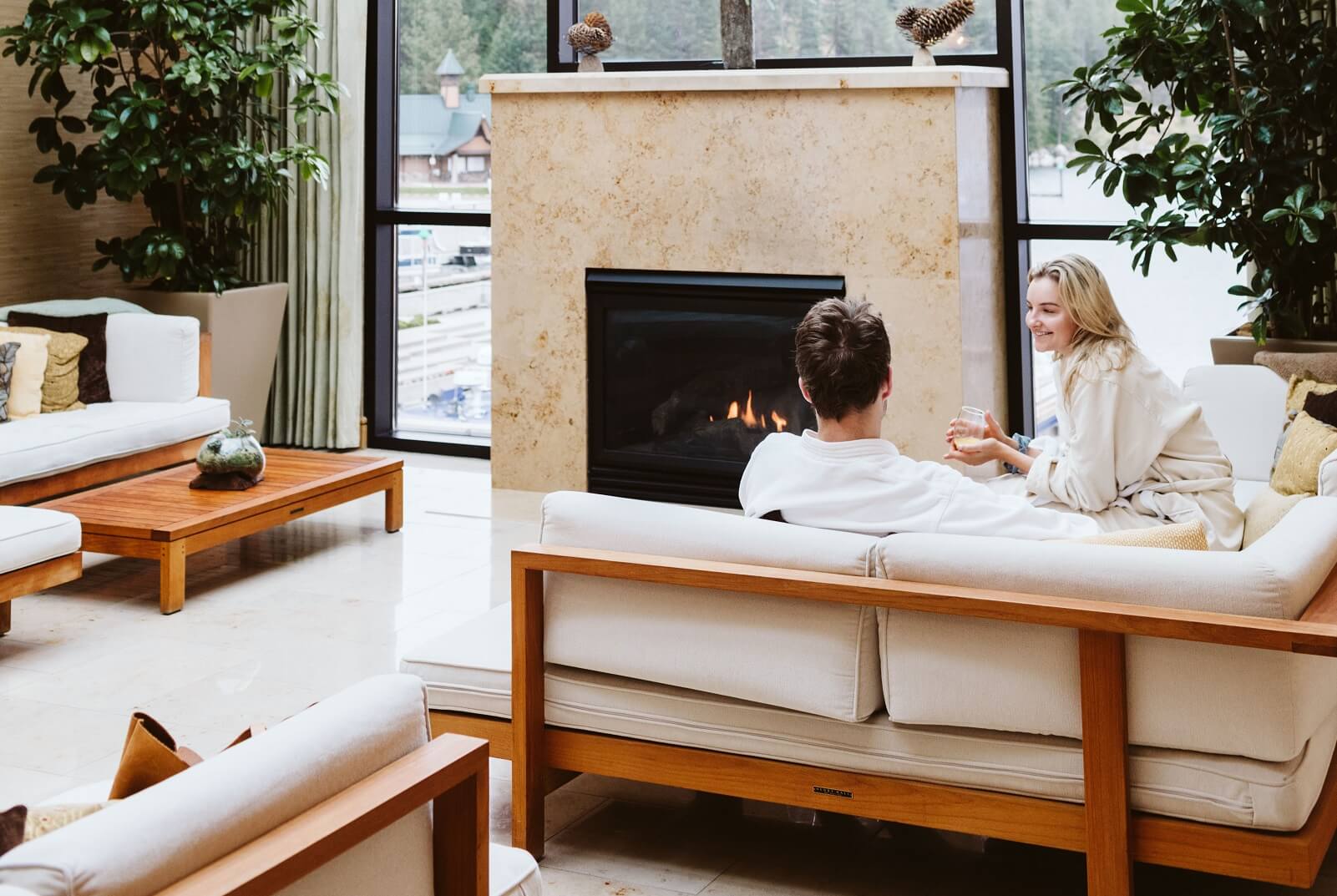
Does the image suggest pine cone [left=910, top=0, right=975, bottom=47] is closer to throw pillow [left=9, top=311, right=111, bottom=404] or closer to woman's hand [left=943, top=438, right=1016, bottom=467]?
woman's hand [left=943, top=438, right=1016, bottom=467]

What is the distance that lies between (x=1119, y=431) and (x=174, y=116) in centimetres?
465

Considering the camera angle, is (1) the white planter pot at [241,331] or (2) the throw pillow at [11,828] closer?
(2) the throw pillow at [11,828]

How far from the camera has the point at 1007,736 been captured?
2.43m

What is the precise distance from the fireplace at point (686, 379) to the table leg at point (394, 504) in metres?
0.92

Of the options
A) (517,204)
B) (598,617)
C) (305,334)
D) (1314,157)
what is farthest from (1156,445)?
(305,334)

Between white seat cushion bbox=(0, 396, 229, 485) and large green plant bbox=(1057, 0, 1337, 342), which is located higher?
large green plant bbox=(1057, 0, 1337, 342)

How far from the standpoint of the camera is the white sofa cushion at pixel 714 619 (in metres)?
2.50

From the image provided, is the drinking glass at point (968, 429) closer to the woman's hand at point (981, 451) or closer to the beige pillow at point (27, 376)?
the woman's hand at point (981, 451)

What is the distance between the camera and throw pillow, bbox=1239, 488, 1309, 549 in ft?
10.6

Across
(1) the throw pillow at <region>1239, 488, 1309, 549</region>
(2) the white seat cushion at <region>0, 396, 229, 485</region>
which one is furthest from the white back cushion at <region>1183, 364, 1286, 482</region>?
(2) the white seat cushion at <region>0, 396, 229, 485</region>

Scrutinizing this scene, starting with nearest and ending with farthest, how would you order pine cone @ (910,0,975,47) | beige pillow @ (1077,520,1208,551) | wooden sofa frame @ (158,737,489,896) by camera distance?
wooden sofa frame @ (158,737,489,896)
beige pillow @ (1077,520,1208,551)
pine cone @ (910,0,975,47)

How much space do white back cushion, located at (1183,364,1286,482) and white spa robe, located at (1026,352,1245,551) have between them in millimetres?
1159

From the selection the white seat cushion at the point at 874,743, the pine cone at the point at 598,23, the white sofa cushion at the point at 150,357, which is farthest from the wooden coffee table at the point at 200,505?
the pine cone at the point at 598,23

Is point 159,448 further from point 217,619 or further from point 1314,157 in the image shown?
point 1314,157
